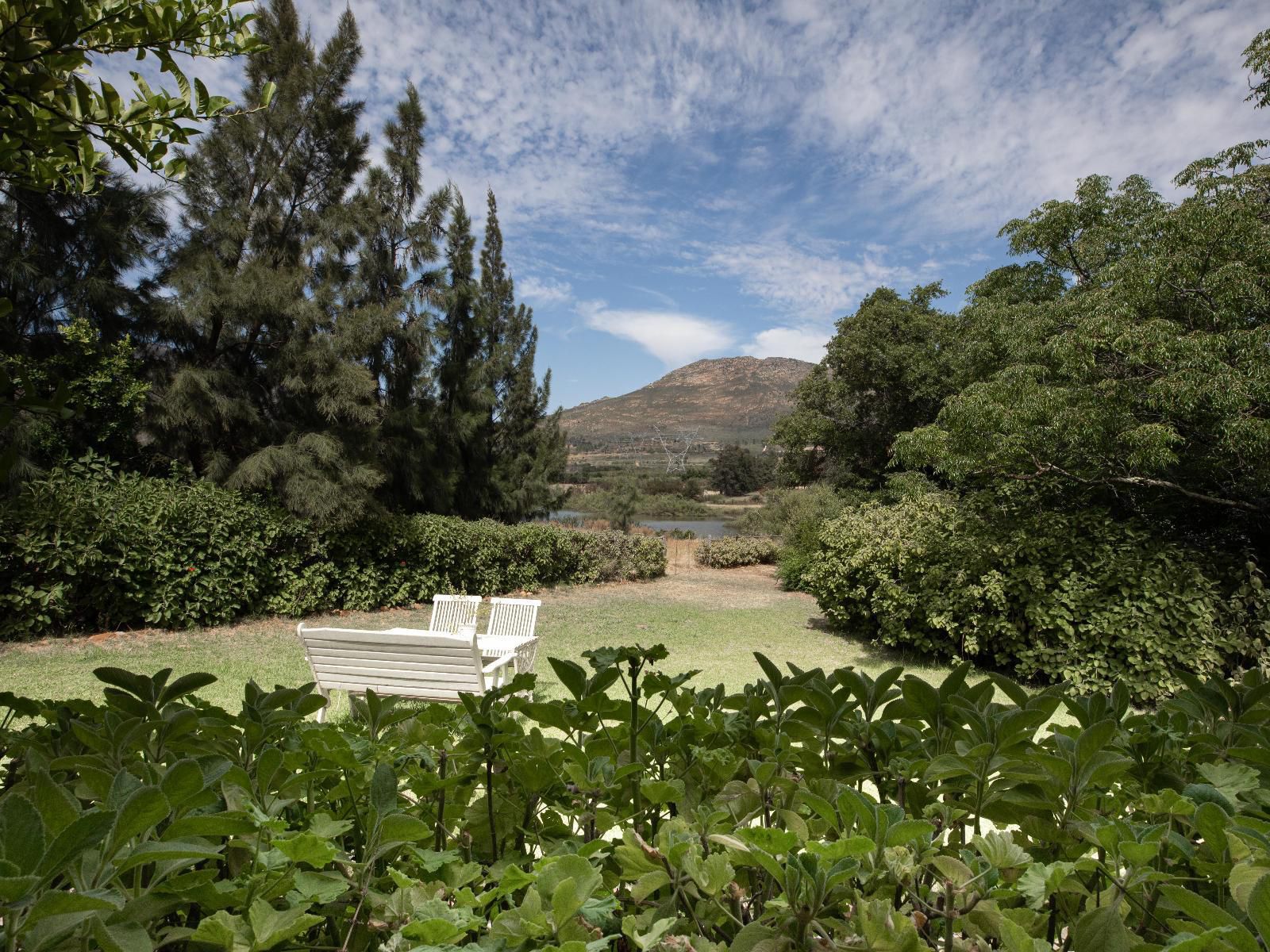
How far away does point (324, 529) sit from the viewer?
30.1ft

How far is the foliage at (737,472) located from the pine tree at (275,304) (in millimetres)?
30126

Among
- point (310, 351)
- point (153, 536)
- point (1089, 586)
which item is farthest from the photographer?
point (310, 351)

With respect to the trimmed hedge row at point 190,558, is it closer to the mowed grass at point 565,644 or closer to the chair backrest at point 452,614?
the mowed grass at point 565,644

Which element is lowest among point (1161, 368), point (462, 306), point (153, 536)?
point (153, 536)

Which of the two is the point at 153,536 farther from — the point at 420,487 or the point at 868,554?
the point at 868,554

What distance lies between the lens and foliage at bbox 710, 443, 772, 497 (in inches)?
1538

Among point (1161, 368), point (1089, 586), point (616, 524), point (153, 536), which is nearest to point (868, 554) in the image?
point (1089, 586)

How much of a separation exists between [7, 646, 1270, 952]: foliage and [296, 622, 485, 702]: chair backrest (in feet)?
12.3

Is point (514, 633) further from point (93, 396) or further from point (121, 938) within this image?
point (121, 938)

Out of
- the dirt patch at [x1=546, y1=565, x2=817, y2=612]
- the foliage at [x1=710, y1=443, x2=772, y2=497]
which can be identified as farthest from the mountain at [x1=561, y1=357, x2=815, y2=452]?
the dirt patch at [x1=546, y1=565, x2=817, y2=612]

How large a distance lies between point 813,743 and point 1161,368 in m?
6.93

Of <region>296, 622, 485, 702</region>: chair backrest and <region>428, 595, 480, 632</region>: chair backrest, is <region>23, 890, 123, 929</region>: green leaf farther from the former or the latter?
<region>428, 595, 480, 632</region>: chair backrest

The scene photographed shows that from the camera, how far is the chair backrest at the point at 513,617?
270 inches

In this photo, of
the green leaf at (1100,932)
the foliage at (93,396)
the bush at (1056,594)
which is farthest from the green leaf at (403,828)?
the foliage at (93,396)
